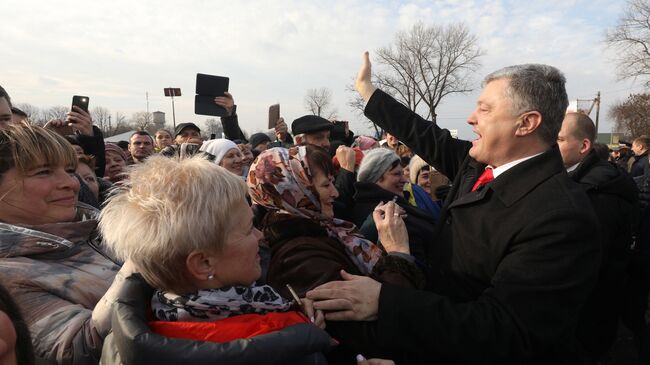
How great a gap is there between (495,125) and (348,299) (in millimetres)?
1029

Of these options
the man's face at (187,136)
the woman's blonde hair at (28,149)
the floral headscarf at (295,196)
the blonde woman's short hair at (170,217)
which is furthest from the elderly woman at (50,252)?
the man's face at (187,136)

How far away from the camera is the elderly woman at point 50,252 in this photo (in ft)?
4.53

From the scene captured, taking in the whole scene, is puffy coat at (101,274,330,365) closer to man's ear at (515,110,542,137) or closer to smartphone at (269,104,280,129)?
man's ear at (515,110,542,137)

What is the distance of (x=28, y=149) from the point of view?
1769 mm

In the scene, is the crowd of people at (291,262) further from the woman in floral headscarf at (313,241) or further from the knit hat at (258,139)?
the knit hat at (258,139)

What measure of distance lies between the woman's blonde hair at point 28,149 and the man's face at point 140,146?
13.4ft

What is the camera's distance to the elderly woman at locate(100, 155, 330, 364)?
1.05 m

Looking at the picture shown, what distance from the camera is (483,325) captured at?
1437 mm

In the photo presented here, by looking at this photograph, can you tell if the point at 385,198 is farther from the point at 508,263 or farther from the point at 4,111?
the point at 4,111

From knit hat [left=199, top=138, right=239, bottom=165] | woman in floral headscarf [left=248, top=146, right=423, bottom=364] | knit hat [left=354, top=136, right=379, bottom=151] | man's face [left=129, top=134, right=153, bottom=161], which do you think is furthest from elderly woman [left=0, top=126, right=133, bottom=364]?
knit hat [left=354, top=136, right=379, bottom=151]

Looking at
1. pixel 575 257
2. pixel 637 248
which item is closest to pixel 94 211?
pixel 575 257

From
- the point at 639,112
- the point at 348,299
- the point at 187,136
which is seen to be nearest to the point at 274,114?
the point at 187,136

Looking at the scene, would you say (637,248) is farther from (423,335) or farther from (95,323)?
(95,323)

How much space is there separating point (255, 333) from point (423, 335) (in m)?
0.69
